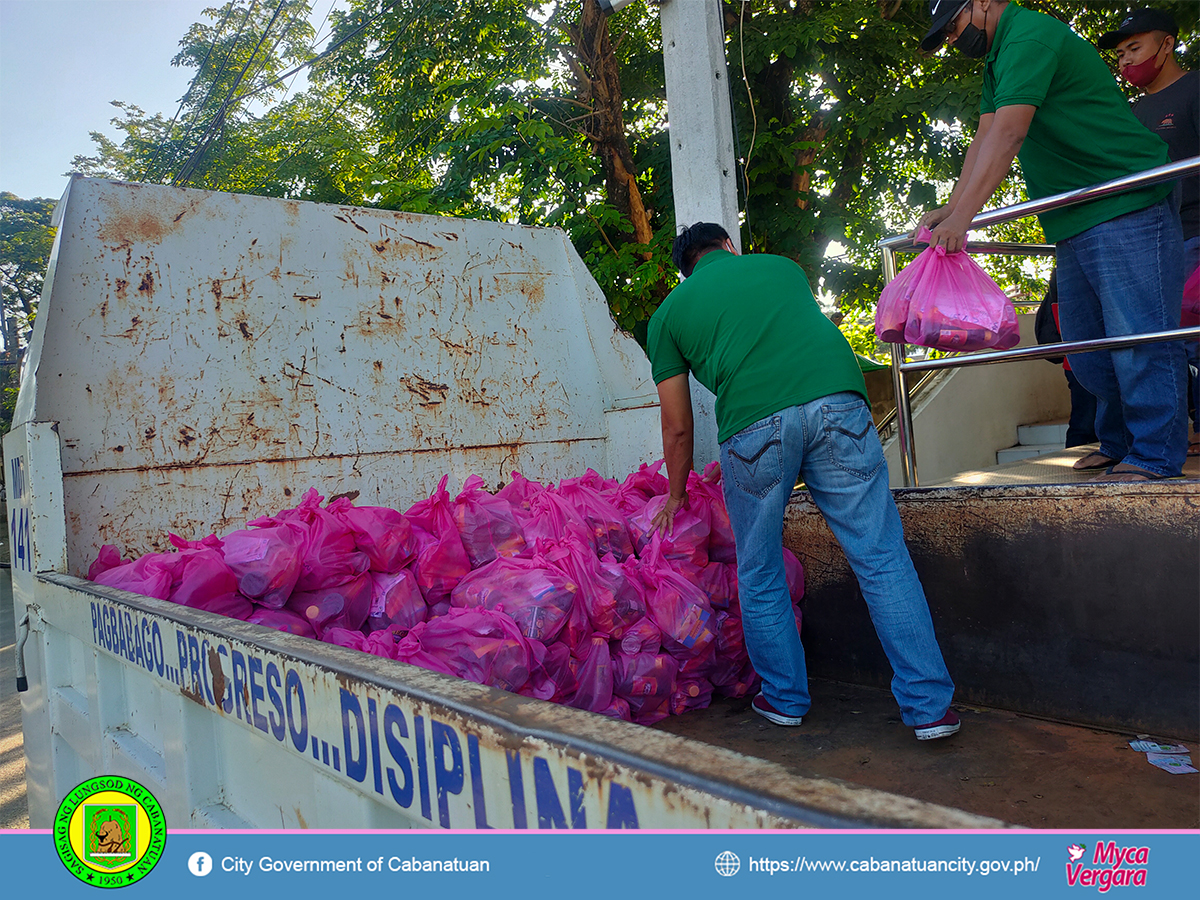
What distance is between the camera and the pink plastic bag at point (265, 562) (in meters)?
2.48

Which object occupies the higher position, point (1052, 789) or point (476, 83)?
point (476, 83)

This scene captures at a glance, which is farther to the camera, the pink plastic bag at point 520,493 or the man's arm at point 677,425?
the pink plastic bag at point 520,493

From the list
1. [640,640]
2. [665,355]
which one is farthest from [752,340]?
[640,640]

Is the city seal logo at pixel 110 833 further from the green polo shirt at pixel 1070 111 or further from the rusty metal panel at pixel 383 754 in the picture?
the green polo shirt at pixel 1070 111

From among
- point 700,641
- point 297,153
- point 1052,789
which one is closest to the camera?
point 1052,789

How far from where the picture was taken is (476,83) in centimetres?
805

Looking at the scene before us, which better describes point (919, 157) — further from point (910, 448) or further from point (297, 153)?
point (297, 153)

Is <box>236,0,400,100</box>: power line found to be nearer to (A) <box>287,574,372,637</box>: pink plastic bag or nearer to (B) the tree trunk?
(B) the tree trunk

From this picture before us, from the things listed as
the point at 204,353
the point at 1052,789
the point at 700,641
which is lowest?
the point at 1052,789

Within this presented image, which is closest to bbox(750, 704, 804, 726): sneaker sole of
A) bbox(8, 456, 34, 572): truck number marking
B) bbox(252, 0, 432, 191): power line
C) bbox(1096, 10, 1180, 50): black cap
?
bbox(8, 456, 34, 572): truck number marking

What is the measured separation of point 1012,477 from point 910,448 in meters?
0.36

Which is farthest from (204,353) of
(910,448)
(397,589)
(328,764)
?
(910,448)
